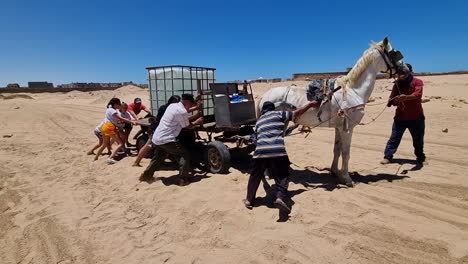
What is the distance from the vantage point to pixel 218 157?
21.4 ft

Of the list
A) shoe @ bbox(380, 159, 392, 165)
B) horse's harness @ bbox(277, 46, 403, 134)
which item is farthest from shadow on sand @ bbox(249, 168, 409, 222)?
horse's harness @ bbox(277, 46, 403, 134)

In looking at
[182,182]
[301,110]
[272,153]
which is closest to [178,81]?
[182,182]

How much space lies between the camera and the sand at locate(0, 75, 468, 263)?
3.65 metres

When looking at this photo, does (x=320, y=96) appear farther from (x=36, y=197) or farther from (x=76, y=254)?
(x=36, y=197)

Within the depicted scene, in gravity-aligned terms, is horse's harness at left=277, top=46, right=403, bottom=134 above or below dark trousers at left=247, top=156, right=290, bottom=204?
above

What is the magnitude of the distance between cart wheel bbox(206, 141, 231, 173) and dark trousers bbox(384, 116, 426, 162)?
3.80m

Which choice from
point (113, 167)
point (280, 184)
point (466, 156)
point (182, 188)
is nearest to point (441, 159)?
point (466, 156)

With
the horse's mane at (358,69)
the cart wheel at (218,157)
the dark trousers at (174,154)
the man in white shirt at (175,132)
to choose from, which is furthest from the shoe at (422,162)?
the dark trousers at (174,154)

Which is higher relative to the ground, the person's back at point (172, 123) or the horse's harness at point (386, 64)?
the horse's harness at point (386, 64)

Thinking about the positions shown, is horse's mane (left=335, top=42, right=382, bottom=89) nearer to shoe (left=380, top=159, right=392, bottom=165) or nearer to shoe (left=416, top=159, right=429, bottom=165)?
shoe (left=380, top=159, right=392, bottom=165)

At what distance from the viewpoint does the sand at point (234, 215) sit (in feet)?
12.0

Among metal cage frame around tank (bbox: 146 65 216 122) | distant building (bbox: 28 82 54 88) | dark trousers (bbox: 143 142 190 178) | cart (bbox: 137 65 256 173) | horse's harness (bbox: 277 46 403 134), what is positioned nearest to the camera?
horse's harness (bbox: 277 46 403 134)

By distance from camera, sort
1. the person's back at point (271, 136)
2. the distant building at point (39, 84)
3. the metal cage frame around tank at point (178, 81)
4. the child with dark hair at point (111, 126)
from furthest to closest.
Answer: the distant building at point (39, 84) → the child with dark hair at point (111, 126) → the metal cage frame around tank at point (178, 81) → the person's back at point (271, 136)

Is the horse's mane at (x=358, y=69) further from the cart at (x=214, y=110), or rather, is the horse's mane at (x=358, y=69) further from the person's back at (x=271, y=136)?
the cart at (x=214, y=110)
